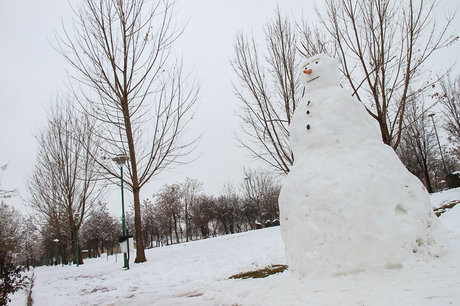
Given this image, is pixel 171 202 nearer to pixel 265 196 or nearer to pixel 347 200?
pixel 265 196

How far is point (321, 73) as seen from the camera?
4695 mm

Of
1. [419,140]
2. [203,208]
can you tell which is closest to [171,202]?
[203,208]

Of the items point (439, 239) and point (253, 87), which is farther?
point (253, 87)

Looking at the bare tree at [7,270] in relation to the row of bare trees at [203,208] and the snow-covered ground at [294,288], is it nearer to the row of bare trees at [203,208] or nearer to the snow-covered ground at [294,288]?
the snow-covered ground at [294,288]

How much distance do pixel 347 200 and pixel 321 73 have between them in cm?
233

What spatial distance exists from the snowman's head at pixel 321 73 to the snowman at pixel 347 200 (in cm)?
23

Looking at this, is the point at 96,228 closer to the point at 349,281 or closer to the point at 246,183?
the point at 246,183

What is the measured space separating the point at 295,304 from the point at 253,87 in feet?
29.8

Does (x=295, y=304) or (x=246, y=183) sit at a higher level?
(x=246, y=183)

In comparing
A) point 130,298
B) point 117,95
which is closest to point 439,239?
point 130,298

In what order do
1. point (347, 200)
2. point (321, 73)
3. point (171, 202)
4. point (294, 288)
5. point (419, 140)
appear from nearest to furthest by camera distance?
point (294, 288) < point (347, 200) < point (321, 73) < point (419, 140) < point (171, 202)

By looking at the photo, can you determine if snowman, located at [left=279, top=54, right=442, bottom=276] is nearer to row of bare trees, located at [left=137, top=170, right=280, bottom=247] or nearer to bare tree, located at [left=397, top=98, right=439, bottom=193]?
bare tree, located at [left=397, top=98, right=439, bottom=193]

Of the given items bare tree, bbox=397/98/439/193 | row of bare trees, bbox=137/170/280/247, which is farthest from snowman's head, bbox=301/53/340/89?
row of bare trees, bbox=137/170/280/247

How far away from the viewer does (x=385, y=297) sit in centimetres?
246
